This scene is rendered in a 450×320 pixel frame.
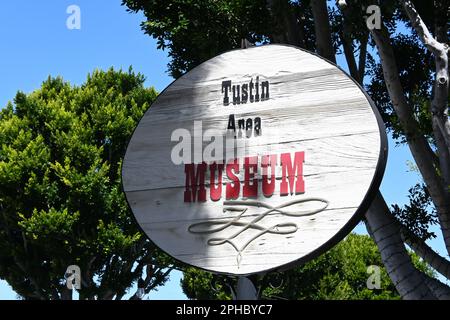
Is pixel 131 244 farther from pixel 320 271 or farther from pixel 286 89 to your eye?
pixel 286 89

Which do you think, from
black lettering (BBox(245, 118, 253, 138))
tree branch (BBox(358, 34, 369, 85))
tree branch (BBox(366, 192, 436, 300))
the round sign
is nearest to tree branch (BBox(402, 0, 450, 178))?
tree branch (BBox(366, 192, 436, 300))

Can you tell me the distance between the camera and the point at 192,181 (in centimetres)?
493

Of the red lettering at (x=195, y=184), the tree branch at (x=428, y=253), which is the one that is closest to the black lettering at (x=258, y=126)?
the red lettering at (x=195, y=184)

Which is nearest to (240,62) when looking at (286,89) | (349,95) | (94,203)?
(286,89)

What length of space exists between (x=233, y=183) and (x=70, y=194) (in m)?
16.7

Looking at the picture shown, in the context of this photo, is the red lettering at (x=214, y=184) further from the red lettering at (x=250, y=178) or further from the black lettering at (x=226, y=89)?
the black lettering at (x=226, y=89)

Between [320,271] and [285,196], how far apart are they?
23417 mm

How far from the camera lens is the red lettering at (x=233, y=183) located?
15.7 feet

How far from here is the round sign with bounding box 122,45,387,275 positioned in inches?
176

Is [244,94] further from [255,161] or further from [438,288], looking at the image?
Answer: [438,288]

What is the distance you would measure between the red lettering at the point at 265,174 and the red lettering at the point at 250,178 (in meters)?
0.06

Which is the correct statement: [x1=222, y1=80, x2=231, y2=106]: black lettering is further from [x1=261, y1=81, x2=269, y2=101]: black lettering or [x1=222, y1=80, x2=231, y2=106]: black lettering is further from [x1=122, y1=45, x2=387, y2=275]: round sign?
[x1=261, y1=81, x2=269, y2=101]: black lettering

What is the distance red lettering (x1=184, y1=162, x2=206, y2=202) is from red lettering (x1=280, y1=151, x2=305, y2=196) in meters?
0.63

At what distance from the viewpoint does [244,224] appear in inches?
184
